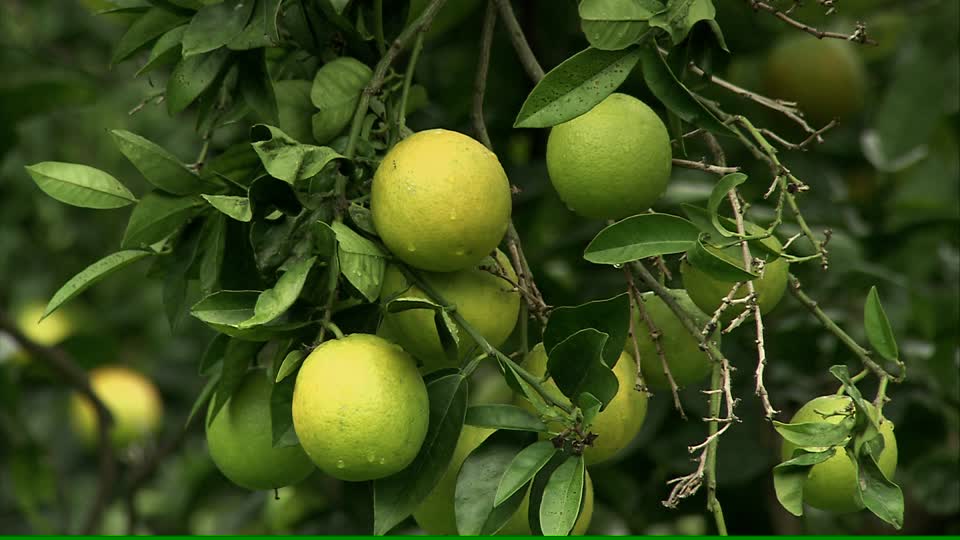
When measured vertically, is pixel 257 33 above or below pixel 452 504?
above

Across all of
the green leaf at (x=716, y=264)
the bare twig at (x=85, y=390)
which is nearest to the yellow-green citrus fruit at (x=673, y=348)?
the green leaf at (x=716, y=264)

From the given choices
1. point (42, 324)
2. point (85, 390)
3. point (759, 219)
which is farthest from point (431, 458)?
point (42, 324)

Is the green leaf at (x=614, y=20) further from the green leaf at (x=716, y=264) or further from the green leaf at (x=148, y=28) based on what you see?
the green leaf at (x=148, y=28)

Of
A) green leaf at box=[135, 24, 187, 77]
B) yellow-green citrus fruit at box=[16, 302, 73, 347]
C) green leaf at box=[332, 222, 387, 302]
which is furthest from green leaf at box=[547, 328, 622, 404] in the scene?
yellow-green citrus fruit at box=[16, 302, 73, 347]

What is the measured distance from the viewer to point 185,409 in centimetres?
236

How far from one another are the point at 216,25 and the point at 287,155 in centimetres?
15

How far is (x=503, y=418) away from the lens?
2.57ft

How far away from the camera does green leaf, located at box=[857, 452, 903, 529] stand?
0.71m

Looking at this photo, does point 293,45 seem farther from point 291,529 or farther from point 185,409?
point 185,409

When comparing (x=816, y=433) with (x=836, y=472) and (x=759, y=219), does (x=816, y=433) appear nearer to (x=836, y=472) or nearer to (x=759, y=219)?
(x=836, y=472)

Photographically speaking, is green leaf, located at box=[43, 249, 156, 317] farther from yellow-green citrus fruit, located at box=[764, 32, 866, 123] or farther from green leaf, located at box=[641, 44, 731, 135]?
yellow-green citrus fruit, located at box=[764, 32, 866, 123]

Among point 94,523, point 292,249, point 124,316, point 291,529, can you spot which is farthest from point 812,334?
point 124,316

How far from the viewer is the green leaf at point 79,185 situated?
2.78 ft

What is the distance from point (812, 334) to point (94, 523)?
0.95m
